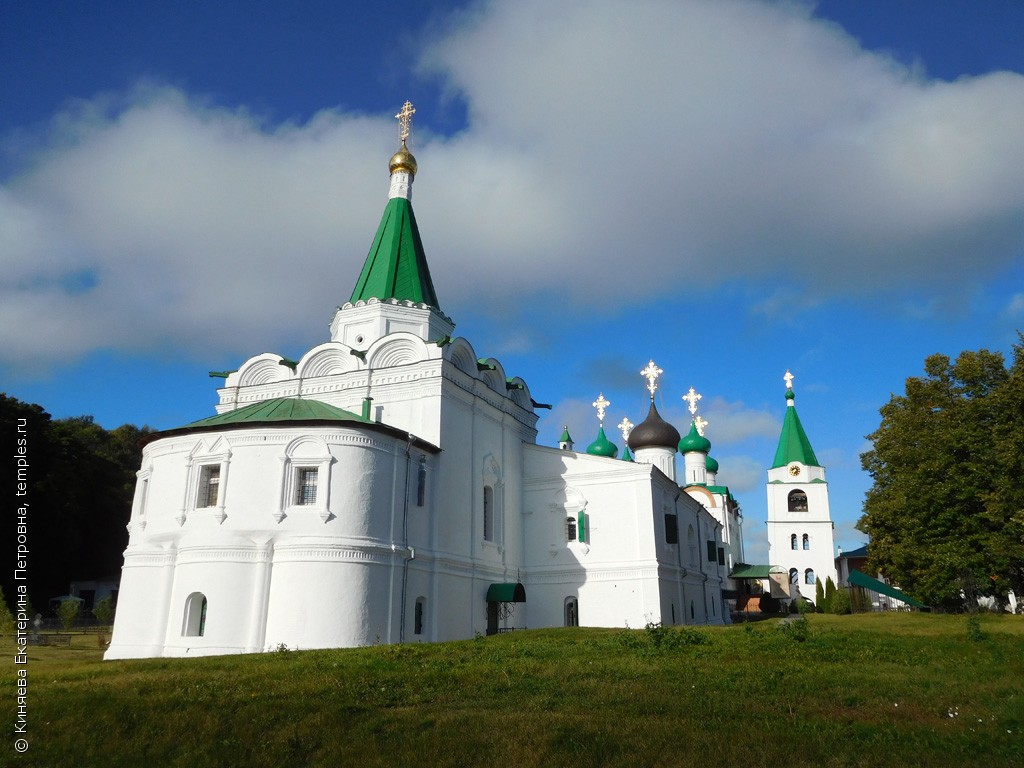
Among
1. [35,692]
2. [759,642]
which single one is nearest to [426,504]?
[759,642]

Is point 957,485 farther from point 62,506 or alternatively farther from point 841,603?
point 62,506

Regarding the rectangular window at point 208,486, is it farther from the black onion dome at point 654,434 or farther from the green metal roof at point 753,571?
the green metal roof at point 753,571

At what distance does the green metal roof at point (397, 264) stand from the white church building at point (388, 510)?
6 cm

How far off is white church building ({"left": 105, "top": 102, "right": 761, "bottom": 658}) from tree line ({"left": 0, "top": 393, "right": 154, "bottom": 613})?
49.1 ft

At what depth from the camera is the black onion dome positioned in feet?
118

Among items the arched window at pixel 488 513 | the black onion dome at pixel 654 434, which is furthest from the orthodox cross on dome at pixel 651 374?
the arched window at pixel 488 513

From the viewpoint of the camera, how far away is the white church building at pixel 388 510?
17141 mm

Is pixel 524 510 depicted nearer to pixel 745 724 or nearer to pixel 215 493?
pixel 215 493

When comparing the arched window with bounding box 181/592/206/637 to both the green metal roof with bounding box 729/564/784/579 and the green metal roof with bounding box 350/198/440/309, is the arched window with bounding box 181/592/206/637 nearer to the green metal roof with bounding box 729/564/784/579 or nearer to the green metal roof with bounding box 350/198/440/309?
the green metal roof with bounding box 350/198/440/309

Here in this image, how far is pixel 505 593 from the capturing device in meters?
21.6

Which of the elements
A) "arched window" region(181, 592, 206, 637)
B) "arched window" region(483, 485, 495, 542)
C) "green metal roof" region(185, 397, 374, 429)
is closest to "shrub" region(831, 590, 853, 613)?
"arched window" region(483, 485, 495, 542)

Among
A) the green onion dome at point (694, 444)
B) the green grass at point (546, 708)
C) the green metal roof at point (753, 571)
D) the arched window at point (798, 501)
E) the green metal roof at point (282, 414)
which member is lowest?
the green grass at point (546, 708)

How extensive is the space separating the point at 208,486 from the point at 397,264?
31.4 ft

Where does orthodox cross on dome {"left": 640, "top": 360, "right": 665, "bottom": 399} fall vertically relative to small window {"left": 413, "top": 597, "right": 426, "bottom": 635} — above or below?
above
